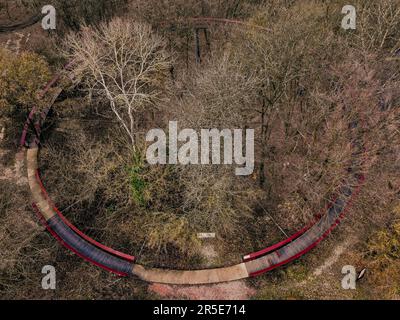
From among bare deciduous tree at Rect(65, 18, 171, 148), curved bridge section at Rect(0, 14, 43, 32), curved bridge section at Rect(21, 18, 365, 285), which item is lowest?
curved bridge section at Rect(21, 18, 365, 285)

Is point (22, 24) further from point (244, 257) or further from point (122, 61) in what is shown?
point (244, 257)

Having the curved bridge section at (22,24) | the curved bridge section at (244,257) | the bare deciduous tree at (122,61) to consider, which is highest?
the curved bridge section at (22,24)

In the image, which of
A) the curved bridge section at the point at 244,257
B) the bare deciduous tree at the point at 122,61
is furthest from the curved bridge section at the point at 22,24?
the curved bridge section at the point at 244,257

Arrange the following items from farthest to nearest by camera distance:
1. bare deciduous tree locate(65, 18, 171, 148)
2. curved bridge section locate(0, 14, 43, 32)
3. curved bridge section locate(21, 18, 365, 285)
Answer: curved bridge section locate(0, 14, 43, 32) < bare deciduous tree locate(65, 18, 171, 148) < curved bridge section locate(21, 18, 365, 285)

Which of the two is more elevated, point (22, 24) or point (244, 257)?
point (22, 24)

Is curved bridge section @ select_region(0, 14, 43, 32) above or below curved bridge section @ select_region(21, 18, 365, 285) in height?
above

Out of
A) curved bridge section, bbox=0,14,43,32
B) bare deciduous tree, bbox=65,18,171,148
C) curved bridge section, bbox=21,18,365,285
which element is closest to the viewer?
curved bridge section, bbox=21,18,365,285

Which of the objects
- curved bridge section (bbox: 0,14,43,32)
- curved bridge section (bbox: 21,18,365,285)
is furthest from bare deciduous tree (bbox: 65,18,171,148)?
curved bridge section (bbox: 0,14,43,32)

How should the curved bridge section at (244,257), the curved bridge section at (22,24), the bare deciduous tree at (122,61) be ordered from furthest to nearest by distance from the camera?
the curved bridge section at (22,24), the bare deciduous tree at (122,61), the curved bridge section at (244,257)

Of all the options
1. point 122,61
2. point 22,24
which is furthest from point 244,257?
point 22,24

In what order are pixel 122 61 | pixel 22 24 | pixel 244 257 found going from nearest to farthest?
pixel 244 257
pixel 122 61
pixel 22 24

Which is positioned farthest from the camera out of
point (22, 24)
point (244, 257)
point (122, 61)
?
point (22, 24)

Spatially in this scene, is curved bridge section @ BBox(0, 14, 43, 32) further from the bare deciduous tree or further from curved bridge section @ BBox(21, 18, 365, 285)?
curved bridge section @ BBox(21, 18, 365, 285)

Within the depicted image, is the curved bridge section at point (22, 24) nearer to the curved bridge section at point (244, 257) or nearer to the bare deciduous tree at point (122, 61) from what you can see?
the bare deciduous tree at point (122, 61)
